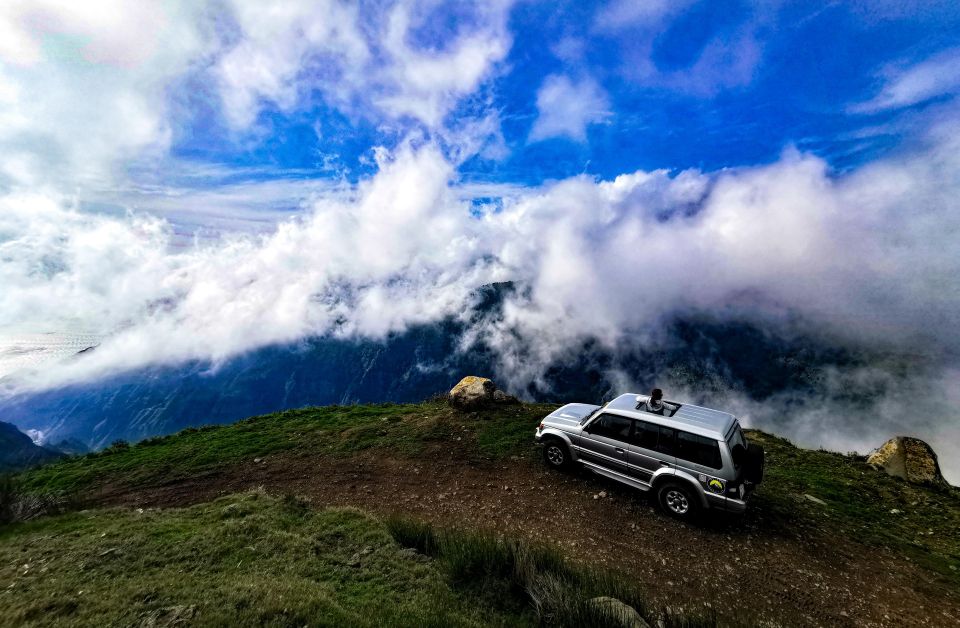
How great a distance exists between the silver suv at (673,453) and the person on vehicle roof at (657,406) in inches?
1.9

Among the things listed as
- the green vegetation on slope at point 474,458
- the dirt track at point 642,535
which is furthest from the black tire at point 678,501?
the green vegetation on slope at point 474,458

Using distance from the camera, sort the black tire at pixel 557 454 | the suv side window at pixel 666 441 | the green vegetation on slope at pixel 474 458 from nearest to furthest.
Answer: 1. the suv side window at pixel 666 441
2. the green vegetation on slope at pixel 474 458
3. the black tire at pixel 557 454

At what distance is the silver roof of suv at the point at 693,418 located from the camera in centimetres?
914

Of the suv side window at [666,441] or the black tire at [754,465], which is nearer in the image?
the black tire at [754,465]

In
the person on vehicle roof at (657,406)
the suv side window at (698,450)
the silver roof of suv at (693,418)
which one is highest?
the person on vehicle roof at (657,406)

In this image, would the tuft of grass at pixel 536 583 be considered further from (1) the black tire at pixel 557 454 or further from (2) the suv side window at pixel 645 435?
(1) the black tire at pixel 557 454

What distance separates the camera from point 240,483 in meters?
12.4

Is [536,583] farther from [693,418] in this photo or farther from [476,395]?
[476,395]

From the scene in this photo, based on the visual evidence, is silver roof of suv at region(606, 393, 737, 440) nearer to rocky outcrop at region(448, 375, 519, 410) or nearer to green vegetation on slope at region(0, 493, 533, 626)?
green vegetation on slope at region(0, 493, 533, 626)

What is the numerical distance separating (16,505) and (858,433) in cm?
28429

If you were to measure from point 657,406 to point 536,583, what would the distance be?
615 centimetres

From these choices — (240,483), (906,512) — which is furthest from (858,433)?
(240,483)

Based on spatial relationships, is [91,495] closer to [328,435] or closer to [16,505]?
[16,505]

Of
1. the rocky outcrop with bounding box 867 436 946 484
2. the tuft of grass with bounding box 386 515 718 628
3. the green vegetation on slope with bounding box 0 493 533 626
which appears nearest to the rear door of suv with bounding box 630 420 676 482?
the tuft of grass with bounding box 386 515 718 628
